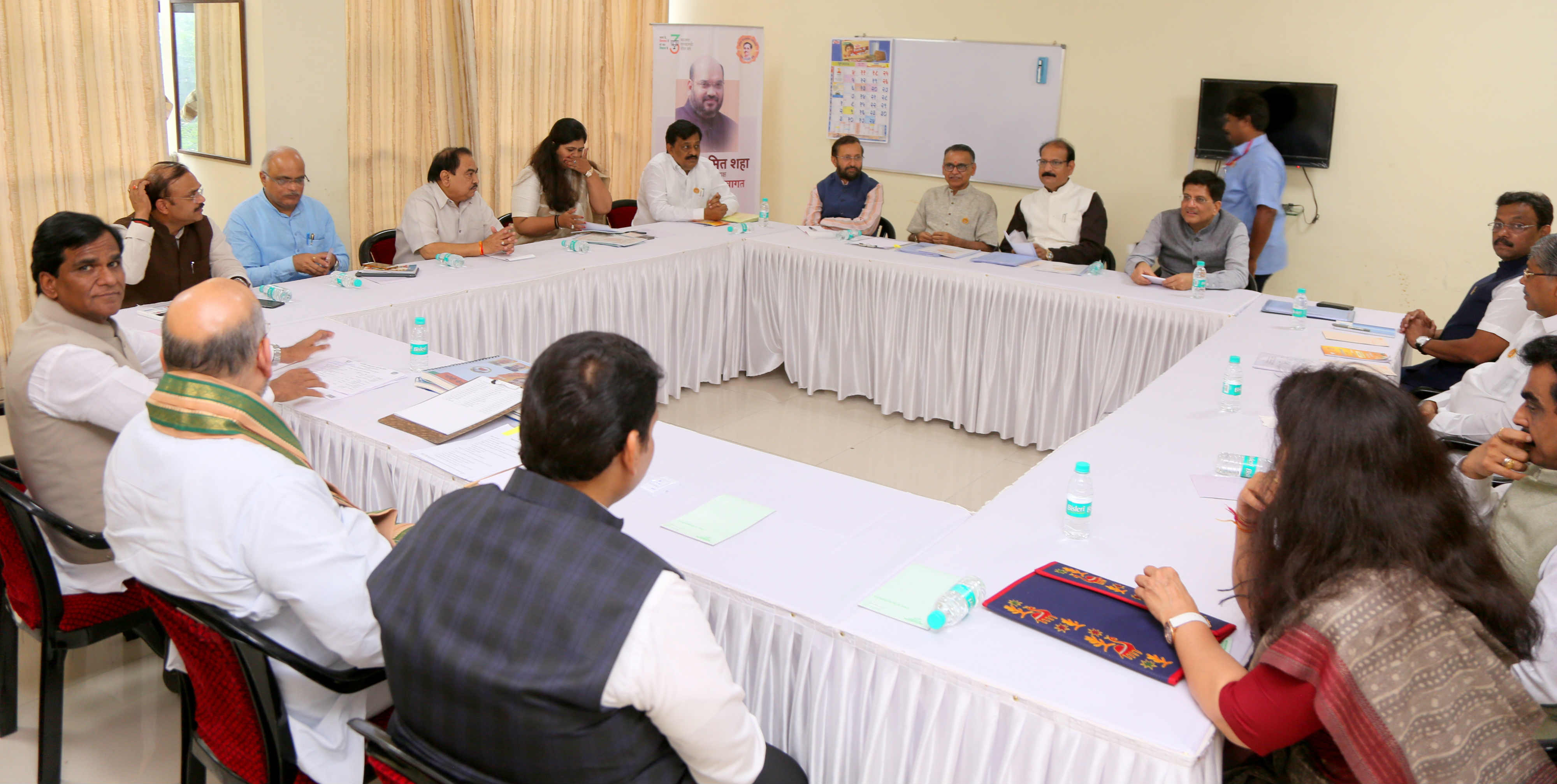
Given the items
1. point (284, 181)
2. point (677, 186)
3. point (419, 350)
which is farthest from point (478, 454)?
point (677, 186)

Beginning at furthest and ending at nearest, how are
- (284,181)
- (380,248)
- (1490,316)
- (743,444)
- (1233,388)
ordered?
(380,248)
(743,444)
(284,181)
(1490,316)
(1233,388)

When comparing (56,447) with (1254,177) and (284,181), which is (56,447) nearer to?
(284,181)

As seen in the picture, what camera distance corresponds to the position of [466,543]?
1264 millimetres

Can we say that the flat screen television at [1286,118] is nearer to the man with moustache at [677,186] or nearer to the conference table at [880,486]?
the conference table at [880,486]

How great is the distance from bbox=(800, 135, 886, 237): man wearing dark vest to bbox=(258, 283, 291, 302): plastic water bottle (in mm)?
2916

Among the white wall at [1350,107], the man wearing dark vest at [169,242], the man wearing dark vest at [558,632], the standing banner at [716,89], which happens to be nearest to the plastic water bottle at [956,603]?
the man wearing dark vest at [558,632]

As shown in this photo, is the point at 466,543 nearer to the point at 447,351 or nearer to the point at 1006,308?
the point at 447,351

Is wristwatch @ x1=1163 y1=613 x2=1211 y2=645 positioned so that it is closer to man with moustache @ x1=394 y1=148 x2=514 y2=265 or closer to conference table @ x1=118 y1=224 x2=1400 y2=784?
conference table @ x1=118 y1=224 x2=1400 y2=784

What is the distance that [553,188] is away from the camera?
208 inches

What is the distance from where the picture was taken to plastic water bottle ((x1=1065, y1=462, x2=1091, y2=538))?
81.4 inches

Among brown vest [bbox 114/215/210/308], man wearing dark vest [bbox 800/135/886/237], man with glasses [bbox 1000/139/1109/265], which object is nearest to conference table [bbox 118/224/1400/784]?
brown vest [bbox 114/215/210/308]

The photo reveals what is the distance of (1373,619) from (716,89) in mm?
6104

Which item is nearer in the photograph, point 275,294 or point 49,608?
point 49,608

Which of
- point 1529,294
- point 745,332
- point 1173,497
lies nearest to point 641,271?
point 745,332
